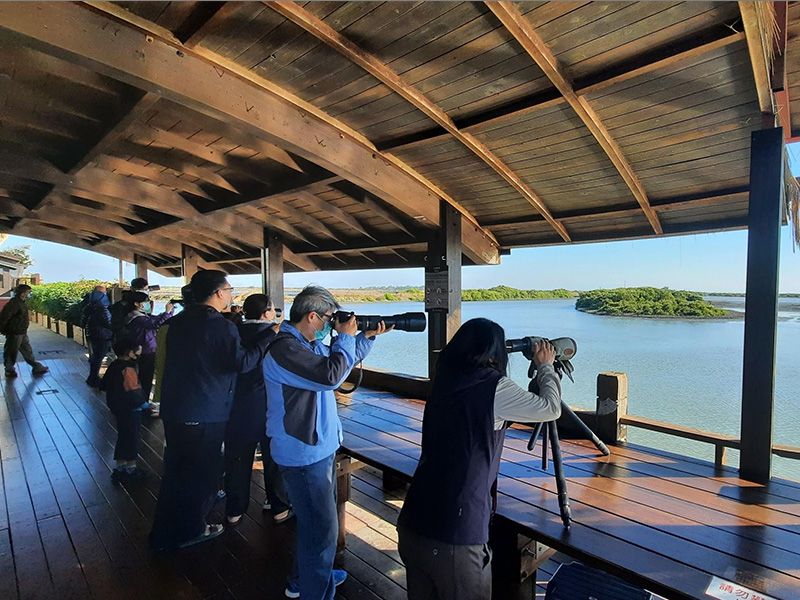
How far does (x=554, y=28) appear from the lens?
74.6 inches

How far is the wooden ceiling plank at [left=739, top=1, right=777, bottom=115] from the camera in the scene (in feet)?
5.27

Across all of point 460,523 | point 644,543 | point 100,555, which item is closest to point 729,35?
point 644,543

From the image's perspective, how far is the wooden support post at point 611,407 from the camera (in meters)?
2.51

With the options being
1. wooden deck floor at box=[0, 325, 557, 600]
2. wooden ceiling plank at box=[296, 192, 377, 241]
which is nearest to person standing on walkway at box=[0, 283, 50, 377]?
wooden deck floor at box=[0, 325, 557, 600]

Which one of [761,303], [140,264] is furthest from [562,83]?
[140,264]

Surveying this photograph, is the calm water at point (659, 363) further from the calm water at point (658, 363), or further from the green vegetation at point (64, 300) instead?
the green vegetation at point (64, 300)

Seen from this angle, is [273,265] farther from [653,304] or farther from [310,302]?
[653,304]

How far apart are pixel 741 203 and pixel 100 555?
426 cm

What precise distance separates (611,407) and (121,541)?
2.82 metres

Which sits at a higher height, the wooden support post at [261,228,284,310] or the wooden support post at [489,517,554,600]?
the wooden support post at [261,228,284,310]

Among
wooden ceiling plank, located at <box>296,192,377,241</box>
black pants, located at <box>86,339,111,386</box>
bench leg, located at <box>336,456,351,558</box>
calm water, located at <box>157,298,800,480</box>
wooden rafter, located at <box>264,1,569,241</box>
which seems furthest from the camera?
black pants, located at <box>86,339,111,386</box>

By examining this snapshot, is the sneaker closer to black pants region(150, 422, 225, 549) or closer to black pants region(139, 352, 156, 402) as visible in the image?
black pants region(150, 422, 225, 549)

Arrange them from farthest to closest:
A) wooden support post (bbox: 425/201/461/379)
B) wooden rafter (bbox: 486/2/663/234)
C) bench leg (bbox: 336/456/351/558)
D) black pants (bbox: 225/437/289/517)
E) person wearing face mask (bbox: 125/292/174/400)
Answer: person wearing face mask (bbox: 125/292/174/400), wooden support post (bbox: 425/201/461/379), black pants (bbox: 225/437/289/517), bench leg (bbox: 336/456/351/558), wooden rafter (bbox: 486/2/663/234)

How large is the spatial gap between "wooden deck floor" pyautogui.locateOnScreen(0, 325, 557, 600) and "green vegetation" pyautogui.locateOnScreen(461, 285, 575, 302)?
3979 millimetres
